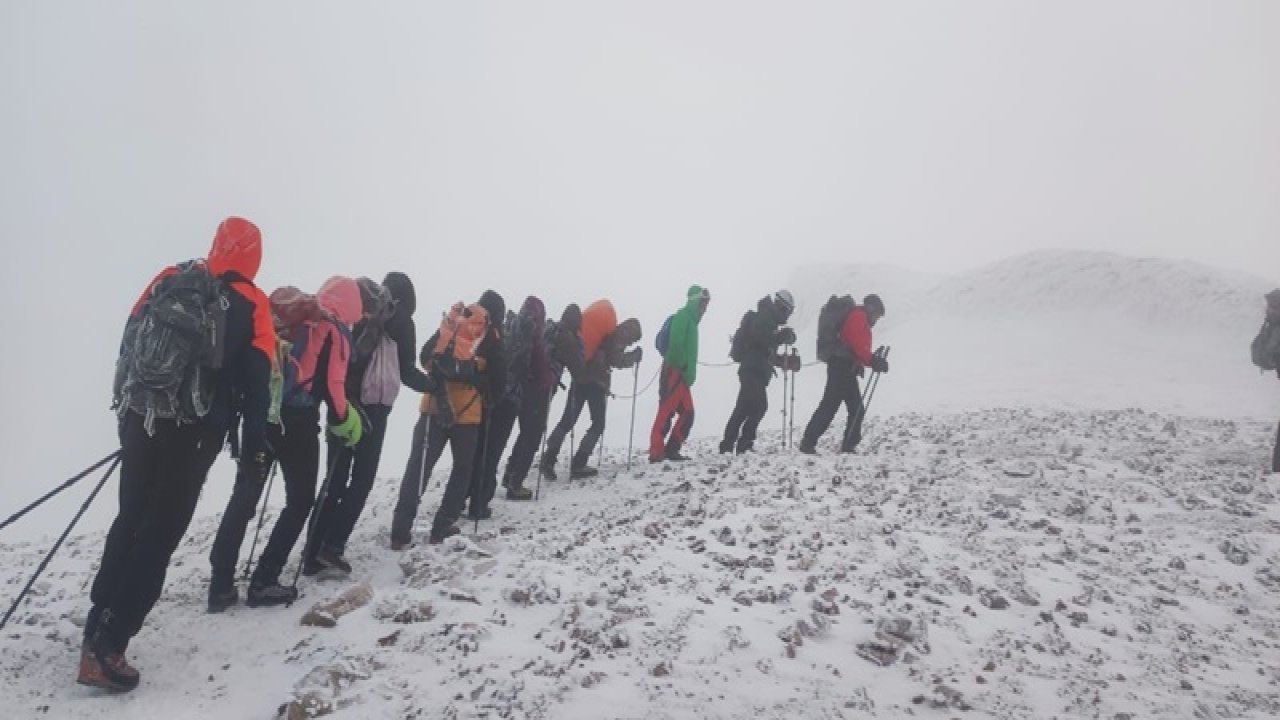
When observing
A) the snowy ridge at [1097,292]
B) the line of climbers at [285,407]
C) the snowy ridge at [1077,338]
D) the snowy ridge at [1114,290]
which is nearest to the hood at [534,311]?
the line of climbers at [285,407]

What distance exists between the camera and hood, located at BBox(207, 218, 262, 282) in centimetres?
550

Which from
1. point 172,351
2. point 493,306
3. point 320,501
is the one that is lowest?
point 320,501

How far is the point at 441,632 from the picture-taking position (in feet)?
17.6

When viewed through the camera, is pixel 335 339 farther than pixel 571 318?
No

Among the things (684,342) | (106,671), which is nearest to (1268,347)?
(684,342)

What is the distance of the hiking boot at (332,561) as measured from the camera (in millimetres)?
7207

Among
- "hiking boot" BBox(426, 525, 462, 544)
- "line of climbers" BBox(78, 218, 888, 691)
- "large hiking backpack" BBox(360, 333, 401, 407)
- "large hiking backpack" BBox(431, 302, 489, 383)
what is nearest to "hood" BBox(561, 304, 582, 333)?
"line of climbers" BBox(78, 218, 888, 691)

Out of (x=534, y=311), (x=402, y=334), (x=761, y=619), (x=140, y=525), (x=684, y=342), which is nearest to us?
(x=140, y=525)

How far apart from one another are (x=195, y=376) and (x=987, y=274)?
39281 millimetres

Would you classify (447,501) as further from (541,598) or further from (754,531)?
(754,531)

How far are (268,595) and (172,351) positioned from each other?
7.60 ft

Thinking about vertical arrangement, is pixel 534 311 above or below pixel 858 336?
above

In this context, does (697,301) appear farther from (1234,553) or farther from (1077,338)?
(1077,338)

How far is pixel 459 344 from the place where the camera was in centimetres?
817
